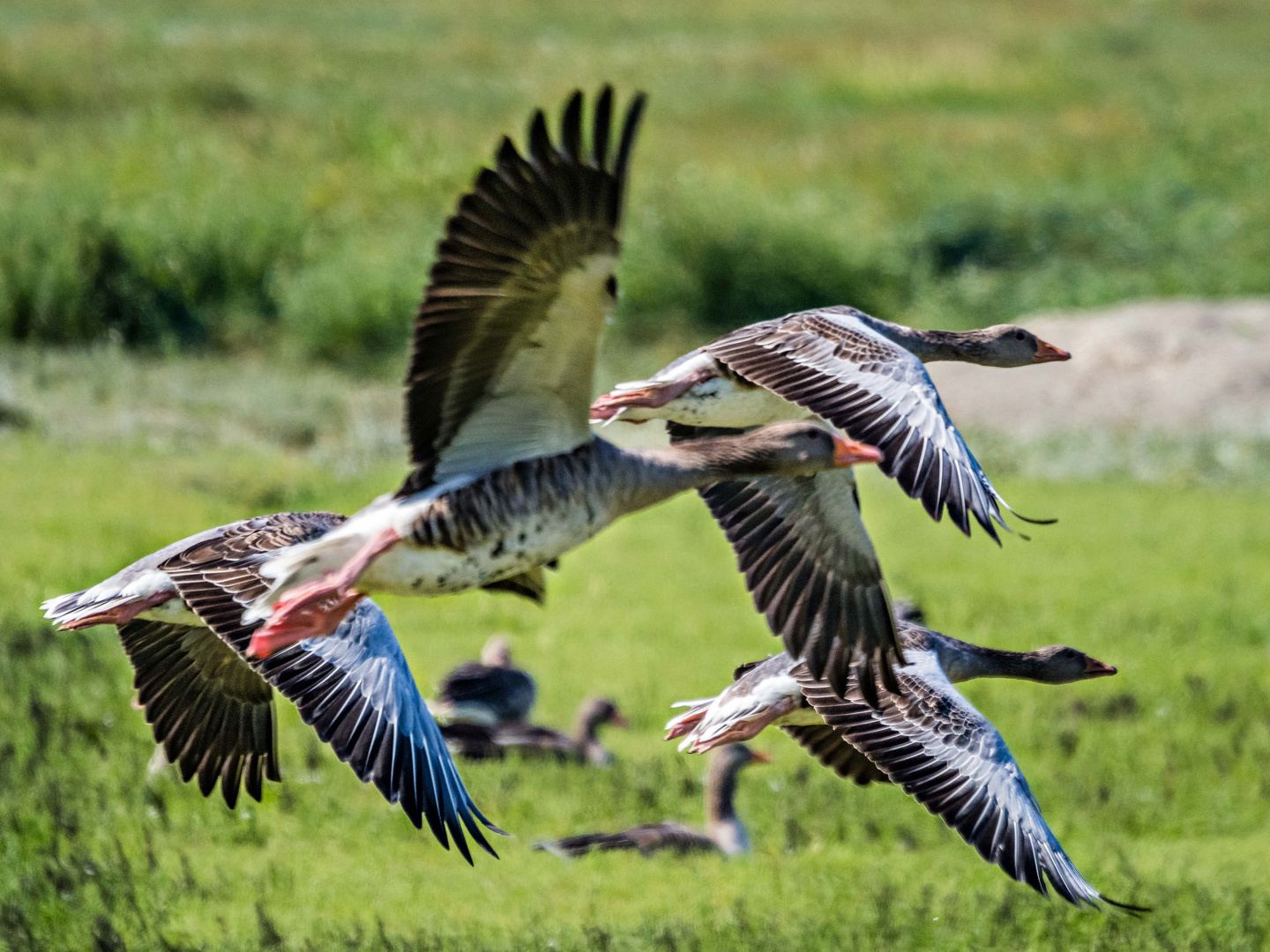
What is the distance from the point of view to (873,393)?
6.81m

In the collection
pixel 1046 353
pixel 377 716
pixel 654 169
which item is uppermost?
pixel 1046 353

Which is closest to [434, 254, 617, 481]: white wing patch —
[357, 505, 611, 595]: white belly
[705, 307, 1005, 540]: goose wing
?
[357, 505, 611, 595]: white belly

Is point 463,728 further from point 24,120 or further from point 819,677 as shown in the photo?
point 24,120

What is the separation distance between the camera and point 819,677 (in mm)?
6648

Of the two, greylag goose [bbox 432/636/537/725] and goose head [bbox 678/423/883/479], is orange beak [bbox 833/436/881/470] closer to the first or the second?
goose head [bbox 678/423/883/479]

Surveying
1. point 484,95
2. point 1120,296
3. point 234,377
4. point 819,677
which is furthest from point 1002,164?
point 819,677

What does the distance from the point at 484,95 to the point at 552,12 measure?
15808mm

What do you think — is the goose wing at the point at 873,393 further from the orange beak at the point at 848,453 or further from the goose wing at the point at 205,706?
the goose wing at the point at 205,706

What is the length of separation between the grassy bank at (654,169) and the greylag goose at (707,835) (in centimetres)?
1713

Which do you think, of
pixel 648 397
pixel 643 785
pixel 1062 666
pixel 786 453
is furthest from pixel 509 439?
pixel 643 785

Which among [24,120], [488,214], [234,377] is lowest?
[234,377]

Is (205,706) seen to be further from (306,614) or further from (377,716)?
(306,614)

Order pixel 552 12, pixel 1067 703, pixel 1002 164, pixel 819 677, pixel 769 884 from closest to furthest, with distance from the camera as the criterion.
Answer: pixel 819 677
pixel 769 884
pixel 1067 703
pixel 1002 164
pixel 552 12

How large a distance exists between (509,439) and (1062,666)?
135 inches
